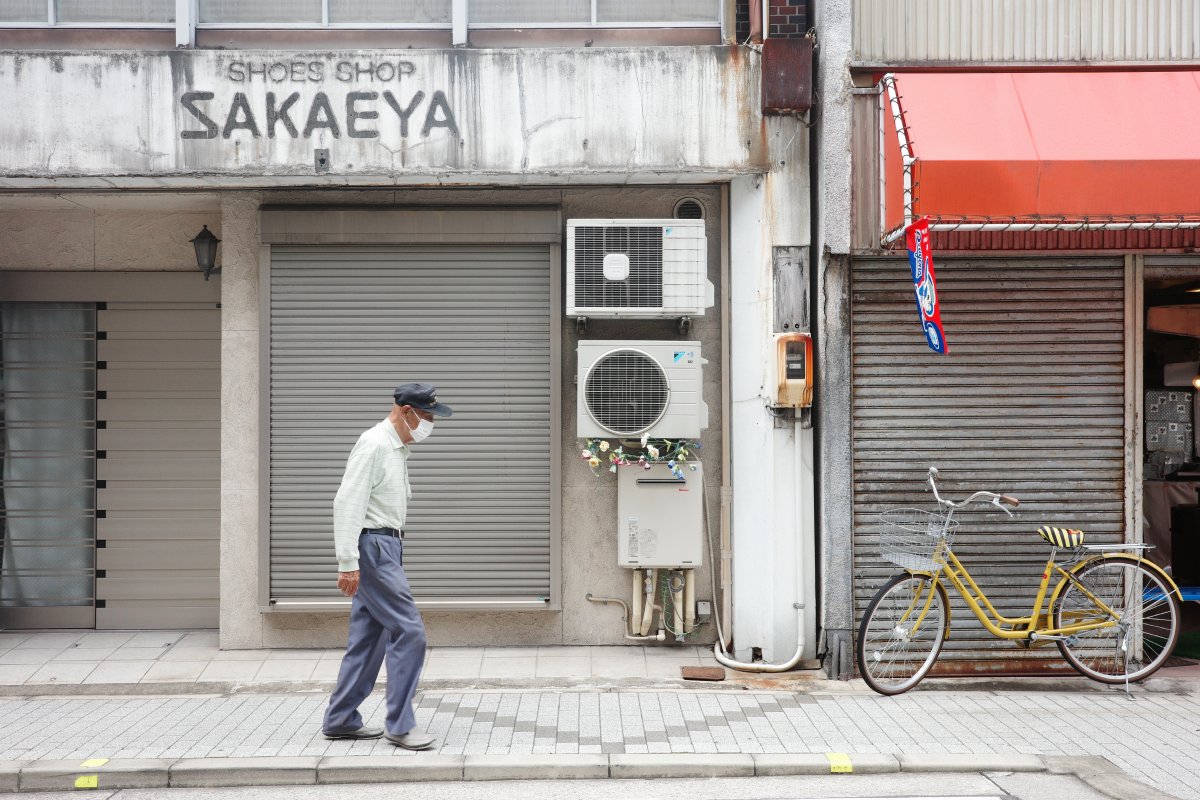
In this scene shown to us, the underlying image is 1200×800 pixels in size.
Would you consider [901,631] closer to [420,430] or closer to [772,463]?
[772,463]

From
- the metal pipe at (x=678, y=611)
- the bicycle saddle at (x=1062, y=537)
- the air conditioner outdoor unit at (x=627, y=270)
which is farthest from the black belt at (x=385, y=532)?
the bicycle saddle at (x=1062, y=537)

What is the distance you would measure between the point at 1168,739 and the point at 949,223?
11.7 ft

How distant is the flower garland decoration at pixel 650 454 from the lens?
8.10 meters

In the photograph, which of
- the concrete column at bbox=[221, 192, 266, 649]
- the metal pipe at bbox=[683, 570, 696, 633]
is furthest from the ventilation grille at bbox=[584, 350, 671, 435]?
the concrete column at bbox=[221, 192, 266, 649]

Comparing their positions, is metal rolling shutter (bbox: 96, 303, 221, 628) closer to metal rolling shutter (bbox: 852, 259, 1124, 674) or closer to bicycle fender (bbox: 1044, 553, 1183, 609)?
metal rolling shutter (bbox: 852, 259, 1124, 674)

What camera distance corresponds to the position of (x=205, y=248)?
8.91 meters

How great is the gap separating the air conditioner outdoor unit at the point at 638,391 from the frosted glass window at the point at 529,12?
264 cm

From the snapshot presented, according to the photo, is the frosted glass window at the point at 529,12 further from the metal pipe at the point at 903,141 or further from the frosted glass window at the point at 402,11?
the metal pipe at the point at 903,141

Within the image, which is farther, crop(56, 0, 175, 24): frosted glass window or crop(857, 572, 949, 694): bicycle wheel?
crop(56, 0, 175, 24): frosted glass window

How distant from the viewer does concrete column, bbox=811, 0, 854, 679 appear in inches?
308

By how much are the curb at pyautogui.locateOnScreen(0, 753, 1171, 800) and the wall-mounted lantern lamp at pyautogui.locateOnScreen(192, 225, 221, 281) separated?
4413 millimetres

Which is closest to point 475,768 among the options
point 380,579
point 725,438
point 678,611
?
point 380,579

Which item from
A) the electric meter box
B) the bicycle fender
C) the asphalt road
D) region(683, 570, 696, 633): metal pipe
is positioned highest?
the electric meter box

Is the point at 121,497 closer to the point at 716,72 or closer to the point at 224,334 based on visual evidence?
the point at 224,334
